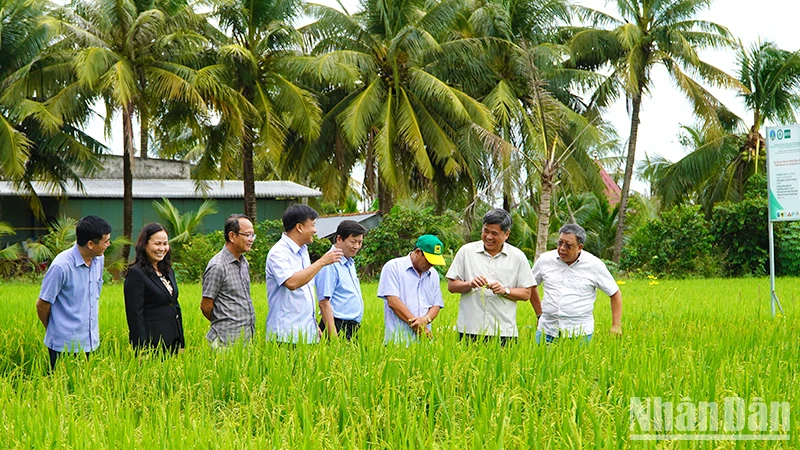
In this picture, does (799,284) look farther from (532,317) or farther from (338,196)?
(338,196)

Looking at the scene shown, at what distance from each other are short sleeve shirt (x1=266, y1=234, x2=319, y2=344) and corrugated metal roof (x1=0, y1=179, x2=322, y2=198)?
15.8 metres

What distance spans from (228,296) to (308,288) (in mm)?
484

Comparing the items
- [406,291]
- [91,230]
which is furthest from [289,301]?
[91,230]

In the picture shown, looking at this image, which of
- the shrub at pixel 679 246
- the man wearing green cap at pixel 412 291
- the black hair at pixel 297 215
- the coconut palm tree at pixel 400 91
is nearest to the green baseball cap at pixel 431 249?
the man wearing green cap at pixel 412 291

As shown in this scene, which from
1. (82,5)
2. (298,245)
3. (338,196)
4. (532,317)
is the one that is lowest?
(532,317)

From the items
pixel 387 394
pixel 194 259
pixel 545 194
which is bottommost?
pixel 387 394

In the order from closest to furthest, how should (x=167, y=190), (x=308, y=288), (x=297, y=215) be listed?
1. (x=297, y=215)
2. (x=308, y=288)
3. (x=167, y=190)

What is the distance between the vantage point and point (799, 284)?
14.8m

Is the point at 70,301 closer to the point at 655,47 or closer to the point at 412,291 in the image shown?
the point at 412,291

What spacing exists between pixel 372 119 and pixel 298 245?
15923 millimetres

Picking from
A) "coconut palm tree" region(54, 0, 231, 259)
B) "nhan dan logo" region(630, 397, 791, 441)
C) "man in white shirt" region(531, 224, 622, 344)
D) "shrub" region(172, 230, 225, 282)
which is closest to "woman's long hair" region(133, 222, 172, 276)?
"man in white shirt" region(531, 224, 622, 344)

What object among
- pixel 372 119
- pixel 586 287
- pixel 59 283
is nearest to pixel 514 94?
pixel 372 119

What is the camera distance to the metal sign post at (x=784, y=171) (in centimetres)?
823

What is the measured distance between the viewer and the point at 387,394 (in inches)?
134
